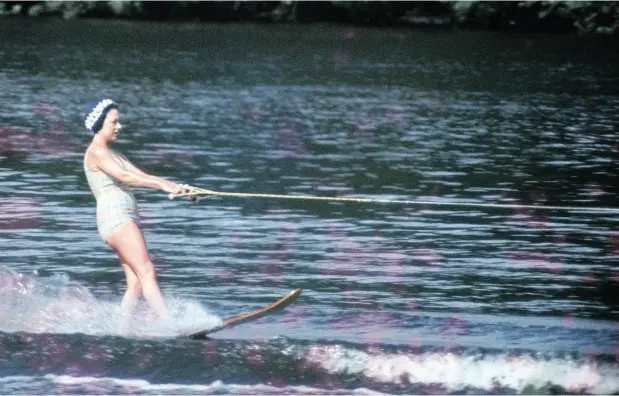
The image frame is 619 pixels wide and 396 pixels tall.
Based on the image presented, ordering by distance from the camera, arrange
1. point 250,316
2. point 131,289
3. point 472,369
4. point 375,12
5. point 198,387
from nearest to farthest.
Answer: point 198,387 → point 472,369 → point 131,289 → point 250,316 → point 375,12

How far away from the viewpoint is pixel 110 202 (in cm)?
1180

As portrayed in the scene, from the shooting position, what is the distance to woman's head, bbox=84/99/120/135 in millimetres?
11766

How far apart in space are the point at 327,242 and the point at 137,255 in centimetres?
601

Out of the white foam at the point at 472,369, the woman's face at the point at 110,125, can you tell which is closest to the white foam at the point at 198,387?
the white foam at the point at 472,369

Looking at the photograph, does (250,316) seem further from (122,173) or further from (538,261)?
(538,261)

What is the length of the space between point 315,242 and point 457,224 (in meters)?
2.27

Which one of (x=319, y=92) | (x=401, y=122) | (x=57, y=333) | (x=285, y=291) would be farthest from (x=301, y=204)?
(x=319, y=92)

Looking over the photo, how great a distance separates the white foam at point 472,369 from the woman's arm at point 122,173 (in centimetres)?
177

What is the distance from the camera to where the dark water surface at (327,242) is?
11445 millimetres

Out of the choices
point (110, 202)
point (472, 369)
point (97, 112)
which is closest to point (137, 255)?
point (110, 202)

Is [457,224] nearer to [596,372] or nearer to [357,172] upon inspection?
[357,172]

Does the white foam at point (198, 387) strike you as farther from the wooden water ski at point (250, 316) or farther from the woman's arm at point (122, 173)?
the woman's arm at point (122, 173)

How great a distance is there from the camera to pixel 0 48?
2111 inches

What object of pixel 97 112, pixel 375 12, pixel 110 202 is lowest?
pixel 375 12
